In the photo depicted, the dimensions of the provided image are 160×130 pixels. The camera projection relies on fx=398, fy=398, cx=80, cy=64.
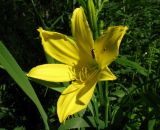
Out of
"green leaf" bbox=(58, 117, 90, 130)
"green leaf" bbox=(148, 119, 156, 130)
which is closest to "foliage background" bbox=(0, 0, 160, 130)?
"green leaf" bbox=(148, 119, 156, 130)

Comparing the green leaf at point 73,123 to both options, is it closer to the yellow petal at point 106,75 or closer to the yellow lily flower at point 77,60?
the yellow lily flower at point 77,60

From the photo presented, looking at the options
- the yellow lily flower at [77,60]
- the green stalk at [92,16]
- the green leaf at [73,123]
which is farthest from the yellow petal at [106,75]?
the green leaf at [73,123]

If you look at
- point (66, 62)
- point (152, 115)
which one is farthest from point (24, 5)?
point (152, 115)

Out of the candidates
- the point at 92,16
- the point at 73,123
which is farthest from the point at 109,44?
the point at 73,123

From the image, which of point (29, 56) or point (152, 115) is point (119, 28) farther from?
point (29, 56)

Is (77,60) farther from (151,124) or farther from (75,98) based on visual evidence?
(151,124)
